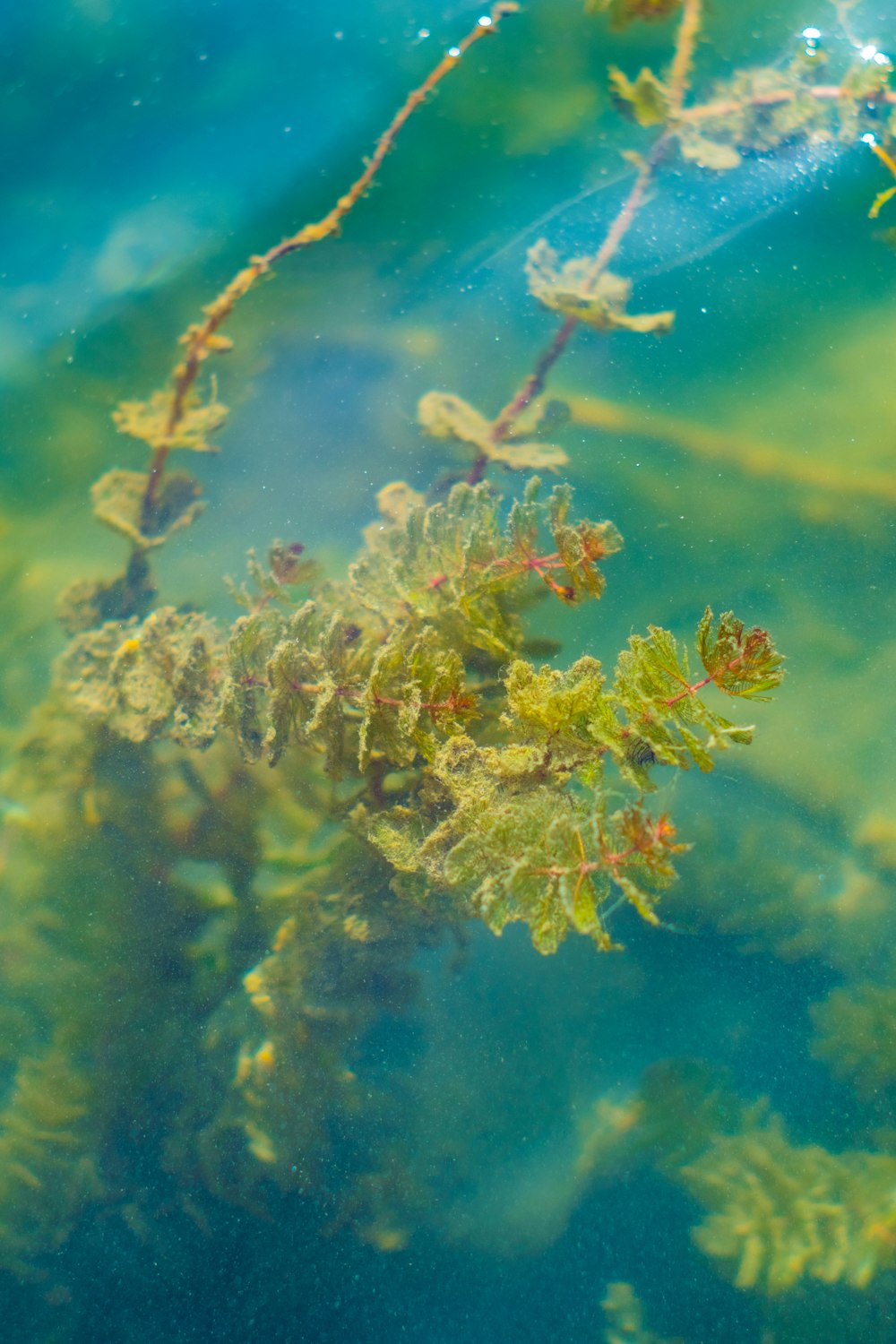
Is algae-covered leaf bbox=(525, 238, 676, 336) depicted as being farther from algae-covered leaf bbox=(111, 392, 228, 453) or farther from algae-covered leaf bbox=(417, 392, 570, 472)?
algae-covered leaf bbox=(111, 392, 228, 453)

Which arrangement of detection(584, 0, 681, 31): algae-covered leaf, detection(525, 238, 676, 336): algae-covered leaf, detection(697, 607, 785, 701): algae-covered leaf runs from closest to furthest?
detection(697, 607, 785, 701): algae-covered leaf → detection(525, 238, 676, 336): algae-covered leaf → detection(584, 0, 681, 31): algae-covered leaf

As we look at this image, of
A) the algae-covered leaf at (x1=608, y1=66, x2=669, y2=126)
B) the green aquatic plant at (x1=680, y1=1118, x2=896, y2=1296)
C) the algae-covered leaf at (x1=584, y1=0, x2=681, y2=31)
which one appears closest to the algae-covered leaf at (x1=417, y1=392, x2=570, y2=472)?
the algae-covered leaf at (x1=608, y1=66, x2=669, y2=126)

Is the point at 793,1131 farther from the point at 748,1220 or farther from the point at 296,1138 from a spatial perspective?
the point at 296,1138

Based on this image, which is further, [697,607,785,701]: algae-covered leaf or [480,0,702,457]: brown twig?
[480,0,702,457]: brown twig

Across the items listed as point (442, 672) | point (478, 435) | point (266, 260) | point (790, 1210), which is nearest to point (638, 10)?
point (266, 260)

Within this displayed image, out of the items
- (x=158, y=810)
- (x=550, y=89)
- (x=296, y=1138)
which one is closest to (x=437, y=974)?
(x=296, y=1138)

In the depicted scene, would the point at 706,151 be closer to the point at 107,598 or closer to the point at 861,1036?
the point at 107,598
